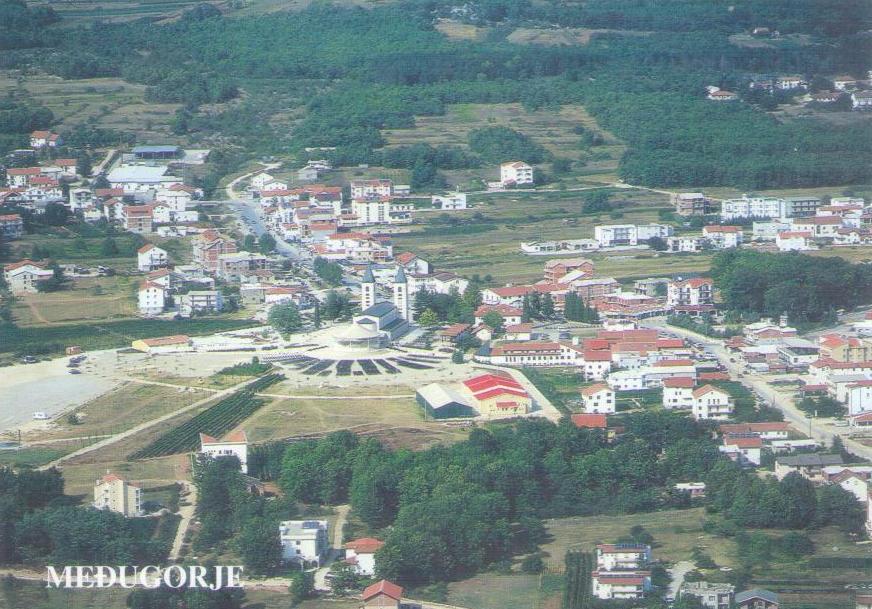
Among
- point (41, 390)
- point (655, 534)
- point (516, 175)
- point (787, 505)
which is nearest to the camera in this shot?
point (655, 534)

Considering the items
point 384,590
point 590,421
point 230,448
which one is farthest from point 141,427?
point 384,590

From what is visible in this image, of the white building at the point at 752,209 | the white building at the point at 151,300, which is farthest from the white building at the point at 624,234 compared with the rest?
the white building at the point at 151,300

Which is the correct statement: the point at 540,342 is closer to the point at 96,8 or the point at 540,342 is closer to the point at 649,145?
the point at 649,145

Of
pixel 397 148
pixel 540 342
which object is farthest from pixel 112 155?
pixel 540 342

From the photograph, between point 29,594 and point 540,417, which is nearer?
point 29,594

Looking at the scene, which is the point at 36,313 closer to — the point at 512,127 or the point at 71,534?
the point at 71,534

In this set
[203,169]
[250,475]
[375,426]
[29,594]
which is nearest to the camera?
[29,594]
